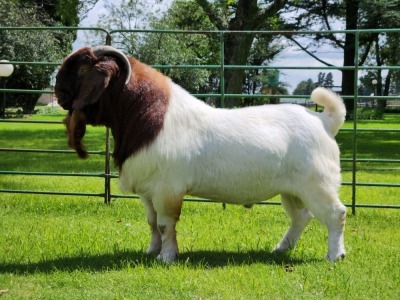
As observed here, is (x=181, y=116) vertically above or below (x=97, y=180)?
above

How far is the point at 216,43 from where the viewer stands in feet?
107

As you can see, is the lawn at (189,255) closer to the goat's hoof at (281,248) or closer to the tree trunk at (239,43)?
the goat's hoof at (281,248)

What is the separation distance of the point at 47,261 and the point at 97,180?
6.27m

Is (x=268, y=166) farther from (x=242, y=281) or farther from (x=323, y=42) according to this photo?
(x=323, y=42)

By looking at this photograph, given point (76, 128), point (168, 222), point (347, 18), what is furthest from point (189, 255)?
point (347, 18)

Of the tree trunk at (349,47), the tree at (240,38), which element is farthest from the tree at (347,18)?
the tree at (240,38)

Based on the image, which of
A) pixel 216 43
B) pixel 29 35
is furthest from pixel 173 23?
pixel 29 35

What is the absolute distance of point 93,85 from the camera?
18.0ft

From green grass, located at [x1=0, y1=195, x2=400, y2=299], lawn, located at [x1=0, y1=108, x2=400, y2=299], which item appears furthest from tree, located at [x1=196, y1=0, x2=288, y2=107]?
green grass, located at [x1=0, y1=195, x2=400, y2=299]

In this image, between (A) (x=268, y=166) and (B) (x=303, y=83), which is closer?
(A) (x=268, y=166)

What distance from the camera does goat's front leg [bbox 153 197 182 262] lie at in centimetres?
561

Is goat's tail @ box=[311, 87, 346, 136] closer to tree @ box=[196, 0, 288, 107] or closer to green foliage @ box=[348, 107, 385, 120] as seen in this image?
tree @ box=[196, 0, 288, 107]

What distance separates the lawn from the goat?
1.39 ft

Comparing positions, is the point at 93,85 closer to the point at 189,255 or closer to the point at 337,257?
the point at 189,255
